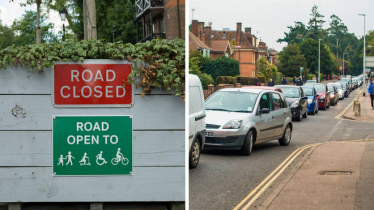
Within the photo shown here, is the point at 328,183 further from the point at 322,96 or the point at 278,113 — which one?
the point at 322,96

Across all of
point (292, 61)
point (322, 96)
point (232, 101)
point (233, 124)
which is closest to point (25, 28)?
point (232, 101)

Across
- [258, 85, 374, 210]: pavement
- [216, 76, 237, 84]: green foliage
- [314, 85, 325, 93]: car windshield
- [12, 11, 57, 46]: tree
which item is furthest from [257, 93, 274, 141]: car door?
[314, 85, 325, 93]: car windshield

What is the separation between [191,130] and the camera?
24.9 ft

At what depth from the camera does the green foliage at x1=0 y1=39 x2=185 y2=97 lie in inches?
169

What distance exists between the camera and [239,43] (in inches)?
2899

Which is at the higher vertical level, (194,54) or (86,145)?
(194,54)

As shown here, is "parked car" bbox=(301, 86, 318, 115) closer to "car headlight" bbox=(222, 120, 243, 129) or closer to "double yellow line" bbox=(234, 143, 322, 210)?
"double yellow line" bbox=(234, 143, 322, 210)

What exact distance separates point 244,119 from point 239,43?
65.0 m

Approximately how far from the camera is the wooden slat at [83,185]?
439cm

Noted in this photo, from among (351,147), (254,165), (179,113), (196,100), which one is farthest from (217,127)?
(179,113)

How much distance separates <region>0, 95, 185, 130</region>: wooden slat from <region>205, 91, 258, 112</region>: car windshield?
5983 mm

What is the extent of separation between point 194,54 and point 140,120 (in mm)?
32764

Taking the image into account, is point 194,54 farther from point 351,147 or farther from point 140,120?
point 140,120

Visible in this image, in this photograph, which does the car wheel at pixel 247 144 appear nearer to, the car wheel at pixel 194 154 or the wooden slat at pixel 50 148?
the car wheel at pixel 194 154
